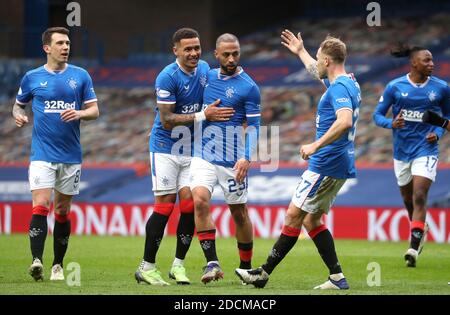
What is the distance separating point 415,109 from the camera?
14.7 metres

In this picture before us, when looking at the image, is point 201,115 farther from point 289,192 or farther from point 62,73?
point 289,192

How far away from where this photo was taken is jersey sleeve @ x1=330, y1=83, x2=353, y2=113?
1049cm

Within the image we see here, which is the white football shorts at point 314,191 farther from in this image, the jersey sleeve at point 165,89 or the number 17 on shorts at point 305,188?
the jersey sleeve at point 165,89

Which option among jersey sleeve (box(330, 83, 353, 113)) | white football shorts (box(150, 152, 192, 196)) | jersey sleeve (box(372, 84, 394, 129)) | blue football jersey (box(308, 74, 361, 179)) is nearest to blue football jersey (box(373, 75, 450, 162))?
jersey sleeve (box(372, 84, 394, 129))

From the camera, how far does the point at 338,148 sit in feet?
35.7

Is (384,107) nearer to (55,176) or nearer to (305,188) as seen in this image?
(305,188)

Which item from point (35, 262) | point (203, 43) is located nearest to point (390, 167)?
point (203, 43)

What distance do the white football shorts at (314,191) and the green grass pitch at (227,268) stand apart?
0.81 m

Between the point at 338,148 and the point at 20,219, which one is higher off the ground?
the point at 338,148

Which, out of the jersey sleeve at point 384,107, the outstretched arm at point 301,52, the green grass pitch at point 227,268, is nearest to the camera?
the green grass pitch at point 227,268

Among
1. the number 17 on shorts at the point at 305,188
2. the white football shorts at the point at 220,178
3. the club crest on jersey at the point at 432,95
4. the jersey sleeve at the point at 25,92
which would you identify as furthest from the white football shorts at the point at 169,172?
the club crest on jersey at the point at 432,95

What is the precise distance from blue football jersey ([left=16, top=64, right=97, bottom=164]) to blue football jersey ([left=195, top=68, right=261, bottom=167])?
1.55 m

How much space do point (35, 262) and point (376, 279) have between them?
11.2 feet

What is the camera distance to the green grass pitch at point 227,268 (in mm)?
10742
